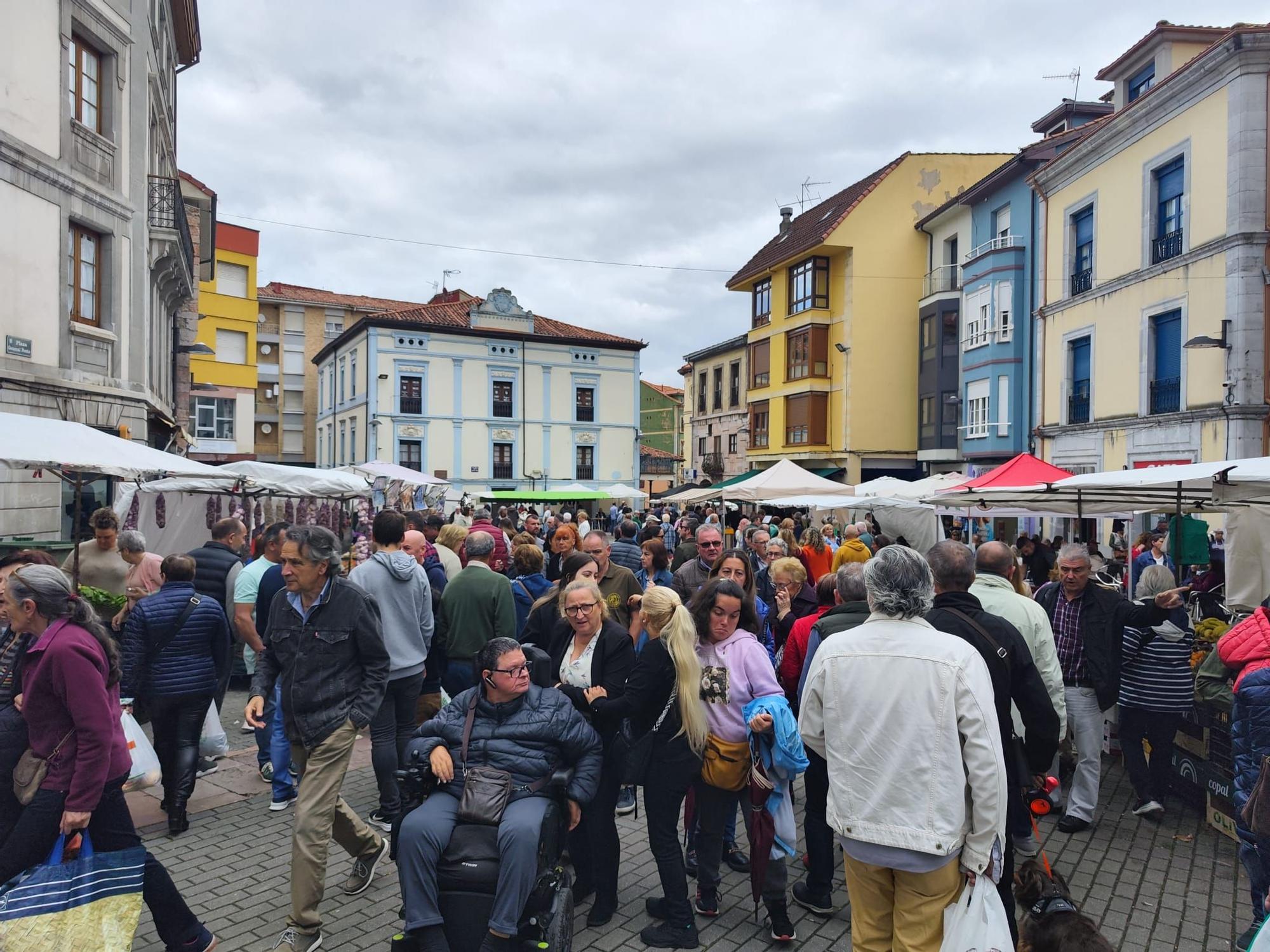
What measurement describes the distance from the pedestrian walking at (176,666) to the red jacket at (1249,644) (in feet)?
19.4

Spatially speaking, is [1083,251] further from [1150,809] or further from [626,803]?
[626,803]

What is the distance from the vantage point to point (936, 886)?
2926 mm

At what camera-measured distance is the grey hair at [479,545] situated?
6.29 meters

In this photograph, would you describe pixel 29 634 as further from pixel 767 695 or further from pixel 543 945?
pixel 767 695

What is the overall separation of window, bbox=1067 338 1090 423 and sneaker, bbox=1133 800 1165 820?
57.4ft

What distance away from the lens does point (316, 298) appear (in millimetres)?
51781

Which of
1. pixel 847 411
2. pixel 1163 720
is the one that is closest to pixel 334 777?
pixel 1163 720

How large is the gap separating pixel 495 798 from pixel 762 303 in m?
36.0

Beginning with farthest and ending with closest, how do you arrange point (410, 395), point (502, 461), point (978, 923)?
point (502, 461)
point (410, 395)
point (978, 923)

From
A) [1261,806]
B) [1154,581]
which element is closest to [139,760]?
[1261,806]

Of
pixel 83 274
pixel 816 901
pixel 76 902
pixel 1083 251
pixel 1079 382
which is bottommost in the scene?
pixel 816 901

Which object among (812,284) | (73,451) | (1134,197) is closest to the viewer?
(73,451)

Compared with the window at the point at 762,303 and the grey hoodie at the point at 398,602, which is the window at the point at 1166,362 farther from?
the window at the point at 762,303

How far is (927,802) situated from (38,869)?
345cm
